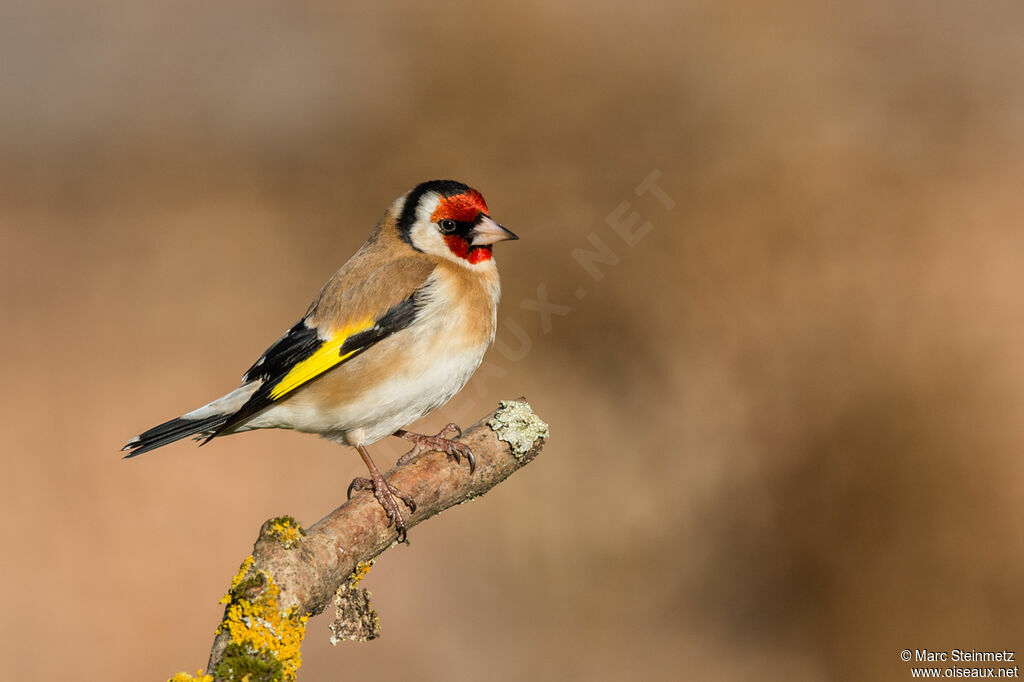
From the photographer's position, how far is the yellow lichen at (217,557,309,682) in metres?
2.95

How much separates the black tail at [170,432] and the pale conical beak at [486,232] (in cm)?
160

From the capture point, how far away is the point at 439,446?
14.4 ft

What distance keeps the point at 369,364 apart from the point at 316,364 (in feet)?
0.84

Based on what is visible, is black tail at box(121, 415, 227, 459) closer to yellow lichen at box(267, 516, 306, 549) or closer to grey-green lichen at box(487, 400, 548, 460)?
yellow lichen at box(267, 516, 306, 549)

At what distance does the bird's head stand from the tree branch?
42.7 inches

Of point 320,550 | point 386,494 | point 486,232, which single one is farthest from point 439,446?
point 486,232

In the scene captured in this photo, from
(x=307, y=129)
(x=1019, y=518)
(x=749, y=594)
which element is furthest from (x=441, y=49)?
(x=1019, y=518)

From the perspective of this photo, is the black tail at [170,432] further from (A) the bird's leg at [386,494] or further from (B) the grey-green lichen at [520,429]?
(B) the grey-green lichen at [520,429]

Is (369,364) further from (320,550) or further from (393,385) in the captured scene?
(320,550)

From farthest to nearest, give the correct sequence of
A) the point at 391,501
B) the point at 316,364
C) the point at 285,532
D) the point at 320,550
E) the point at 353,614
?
the point at 316,364, the point at 391,501, the point at 353,614, the point at 320,550, the point at 285,532

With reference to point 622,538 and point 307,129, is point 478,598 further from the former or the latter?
point 307,129

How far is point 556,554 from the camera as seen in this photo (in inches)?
305

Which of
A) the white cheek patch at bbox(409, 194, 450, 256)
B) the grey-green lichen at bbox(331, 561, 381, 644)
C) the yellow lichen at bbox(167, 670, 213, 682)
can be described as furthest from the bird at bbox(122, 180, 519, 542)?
the yellow lichen at bbox(167, 670, 213, 682)

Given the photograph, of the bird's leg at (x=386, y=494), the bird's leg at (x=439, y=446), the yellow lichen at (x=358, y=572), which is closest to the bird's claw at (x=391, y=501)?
the bird's leg at (x=386, y=494)
